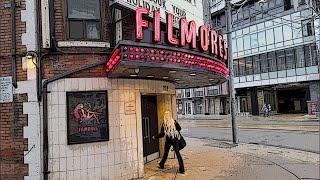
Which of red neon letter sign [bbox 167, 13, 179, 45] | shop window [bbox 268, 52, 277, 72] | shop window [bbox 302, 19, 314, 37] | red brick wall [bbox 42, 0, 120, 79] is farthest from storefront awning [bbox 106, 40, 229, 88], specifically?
shop window [bbox 268, 52, 277, 72]

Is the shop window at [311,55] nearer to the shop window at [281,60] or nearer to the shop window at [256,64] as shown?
the shop window at [281,60]

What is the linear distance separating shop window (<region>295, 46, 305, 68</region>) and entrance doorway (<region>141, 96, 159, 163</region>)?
101ft

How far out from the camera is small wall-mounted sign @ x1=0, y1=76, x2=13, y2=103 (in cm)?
858

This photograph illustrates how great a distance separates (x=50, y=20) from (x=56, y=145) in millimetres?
2883

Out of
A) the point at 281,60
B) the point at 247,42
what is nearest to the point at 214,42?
the point at 281,60

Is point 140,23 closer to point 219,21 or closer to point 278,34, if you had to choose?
point 278,34

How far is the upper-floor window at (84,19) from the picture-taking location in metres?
8.71

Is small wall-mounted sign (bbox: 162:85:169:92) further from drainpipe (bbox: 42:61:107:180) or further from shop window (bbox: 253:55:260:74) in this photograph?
shop window (bbox: 253:55:260:74)

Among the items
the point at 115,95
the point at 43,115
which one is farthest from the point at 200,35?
the point at 43,115

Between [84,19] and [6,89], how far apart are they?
96.4 inches

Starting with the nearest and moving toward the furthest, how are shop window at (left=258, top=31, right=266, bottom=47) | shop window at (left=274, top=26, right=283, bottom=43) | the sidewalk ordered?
the sidewalk
shop window at (left=274, top=26, right=283, bottom=43)
shop window at (left=258, top=31, right=266, bottom=47)

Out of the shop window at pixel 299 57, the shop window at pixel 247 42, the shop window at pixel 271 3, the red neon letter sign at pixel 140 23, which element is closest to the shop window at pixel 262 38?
the shop window at pixel 247 42

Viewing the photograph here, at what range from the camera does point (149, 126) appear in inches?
465

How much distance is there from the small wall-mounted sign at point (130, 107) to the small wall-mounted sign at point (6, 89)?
2.70 m
